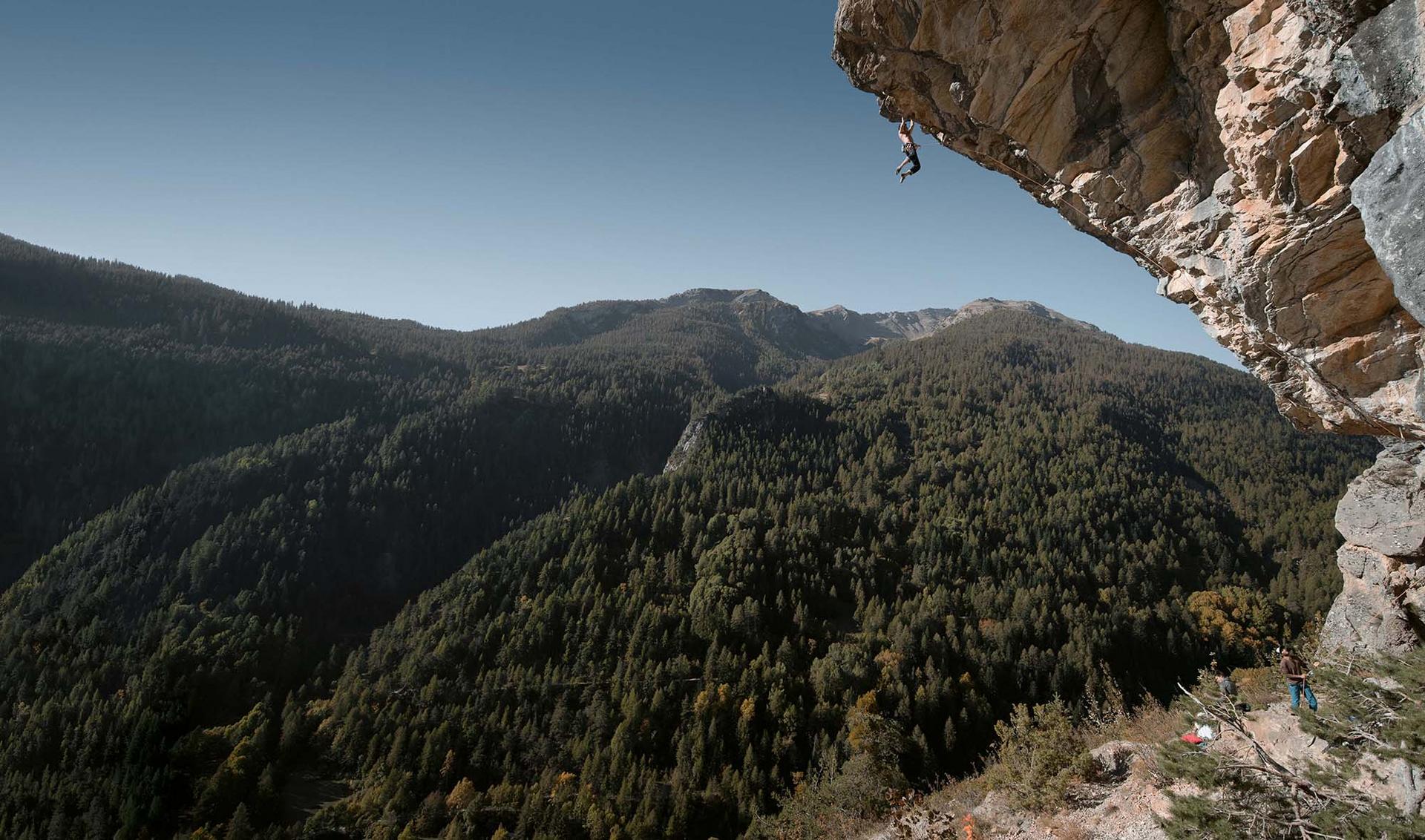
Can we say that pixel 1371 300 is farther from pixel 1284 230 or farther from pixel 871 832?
pixel 871 832

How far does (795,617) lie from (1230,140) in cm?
7023

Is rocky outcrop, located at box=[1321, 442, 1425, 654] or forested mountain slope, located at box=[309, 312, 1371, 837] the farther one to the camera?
forested mountain slope, located at box=[309, 312, 1371, 837]

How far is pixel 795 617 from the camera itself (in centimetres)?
7331

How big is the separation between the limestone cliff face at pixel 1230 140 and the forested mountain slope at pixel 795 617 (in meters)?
29.4

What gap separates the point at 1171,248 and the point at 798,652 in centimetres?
6423

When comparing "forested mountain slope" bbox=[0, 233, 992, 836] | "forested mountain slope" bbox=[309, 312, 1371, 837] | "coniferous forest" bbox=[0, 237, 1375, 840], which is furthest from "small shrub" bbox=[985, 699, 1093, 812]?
"forested mountain slope" bbox=[0, 233, 992, 836]

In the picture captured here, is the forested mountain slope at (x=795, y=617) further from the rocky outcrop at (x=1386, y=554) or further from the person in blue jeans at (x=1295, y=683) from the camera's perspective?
the rocky outcrop at (x=1386, y=554)

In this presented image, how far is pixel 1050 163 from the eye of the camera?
43.2ft

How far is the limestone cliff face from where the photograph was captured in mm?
8172

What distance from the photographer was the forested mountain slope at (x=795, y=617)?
171ft

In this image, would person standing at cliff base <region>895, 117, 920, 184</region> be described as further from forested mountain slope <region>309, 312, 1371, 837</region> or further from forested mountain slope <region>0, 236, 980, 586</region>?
forested mountain slope <region>0, 236, 980, 586</region>

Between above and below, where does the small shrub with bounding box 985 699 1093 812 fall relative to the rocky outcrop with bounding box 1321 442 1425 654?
below

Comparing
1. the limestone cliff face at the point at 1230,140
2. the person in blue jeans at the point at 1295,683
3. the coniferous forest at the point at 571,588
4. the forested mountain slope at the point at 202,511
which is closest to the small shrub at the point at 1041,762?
the person in blue jeans at the point at 1295,683

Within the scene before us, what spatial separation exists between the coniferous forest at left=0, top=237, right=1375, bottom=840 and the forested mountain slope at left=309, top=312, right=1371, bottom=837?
0.45 meters
